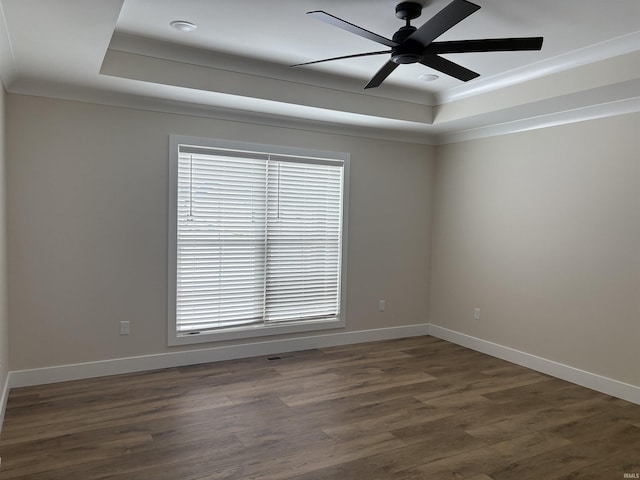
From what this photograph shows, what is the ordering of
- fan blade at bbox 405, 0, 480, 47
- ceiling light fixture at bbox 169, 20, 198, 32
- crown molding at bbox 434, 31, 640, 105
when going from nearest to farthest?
1. fan blade at bbox 405, 0, 480, 47
2. ceiling light fixture at bbox 169, 20, 198, 32
3. crown molding at bbox 434, 31, 640, 105

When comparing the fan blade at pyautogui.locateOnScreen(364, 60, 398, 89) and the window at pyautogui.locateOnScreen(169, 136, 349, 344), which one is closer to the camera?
the fan blade at pyautogui.locateOnScreen(364, 60, 398, 89)

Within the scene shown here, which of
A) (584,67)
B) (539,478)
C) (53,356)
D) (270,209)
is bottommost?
(539,478)


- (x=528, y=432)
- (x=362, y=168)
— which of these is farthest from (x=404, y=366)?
(x=362, y=168)

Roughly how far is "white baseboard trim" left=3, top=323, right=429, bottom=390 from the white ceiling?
2230 millimetres

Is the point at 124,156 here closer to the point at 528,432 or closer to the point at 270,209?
the point at 270,209

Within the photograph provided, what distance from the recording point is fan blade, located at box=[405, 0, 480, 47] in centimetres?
210

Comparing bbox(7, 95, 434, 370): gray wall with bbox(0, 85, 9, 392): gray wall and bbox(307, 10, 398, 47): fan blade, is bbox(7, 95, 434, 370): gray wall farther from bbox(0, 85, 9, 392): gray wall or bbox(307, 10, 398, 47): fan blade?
bbox(307, 10, 398, 47): fan blade

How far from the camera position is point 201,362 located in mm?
4359

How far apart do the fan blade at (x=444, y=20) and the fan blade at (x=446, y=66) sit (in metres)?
0.21

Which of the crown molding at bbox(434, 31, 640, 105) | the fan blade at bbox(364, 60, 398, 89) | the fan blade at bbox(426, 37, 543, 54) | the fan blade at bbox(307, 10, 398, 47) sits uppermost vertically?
the crown molding at bbox(434, 31, 640, 105)

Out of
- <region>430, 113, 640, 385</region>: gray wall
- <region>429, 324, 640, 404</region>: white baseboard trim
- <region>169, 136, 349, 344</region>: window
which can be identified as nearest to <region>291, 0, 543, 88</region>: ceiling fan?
<region>430, 113, 640, 385</region>: gray wall

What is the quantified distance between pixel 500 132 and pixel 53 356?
4.67 m

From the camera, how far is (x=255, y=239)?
4656mm

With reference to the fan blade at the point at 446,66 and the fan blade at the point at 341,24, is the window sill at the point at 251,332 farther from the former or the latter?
the fan blade at the point at 341,24
